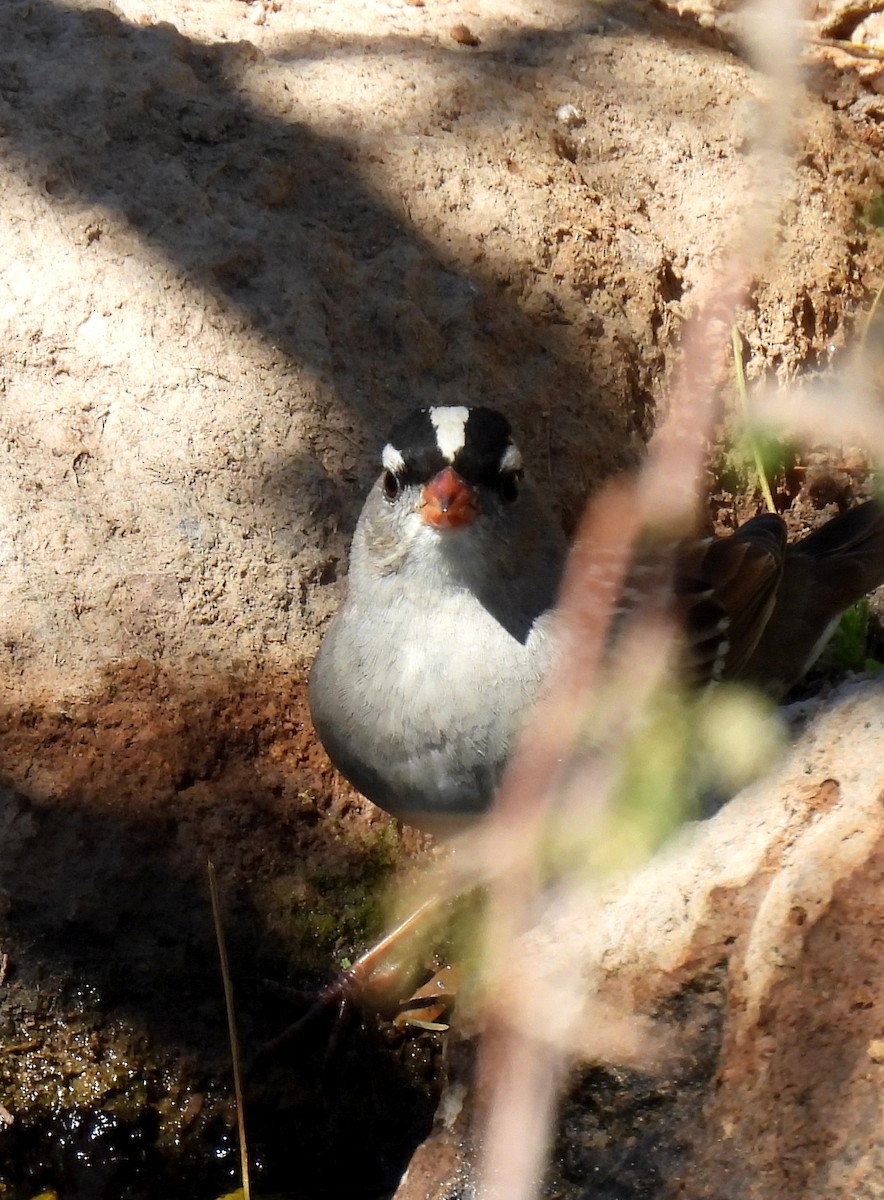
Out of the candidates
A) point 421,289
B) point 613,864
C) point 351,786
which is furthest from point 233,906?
point 421,289

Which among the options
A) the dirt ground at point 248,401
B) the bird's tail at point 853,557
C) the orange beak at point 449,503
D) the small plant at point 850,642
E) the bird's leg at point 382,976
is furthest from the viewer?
the small plant at point 850,642

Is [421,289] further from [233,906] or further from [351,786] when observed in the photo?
[233,906]

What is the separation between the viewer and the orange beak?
11.0ft

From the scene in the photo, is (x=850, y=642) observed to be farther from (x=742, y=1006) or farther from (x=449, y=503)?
(x=742, y=1006)

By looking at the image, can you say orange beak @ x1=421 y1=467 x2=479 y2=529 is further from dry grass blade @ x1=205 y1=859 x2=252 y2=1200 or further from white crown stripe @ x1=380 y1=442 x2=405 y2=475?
dry grass blade @ x1=205 y1=859 x2=252 y2=1200

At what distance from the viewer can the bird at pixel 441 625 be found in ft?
11.4

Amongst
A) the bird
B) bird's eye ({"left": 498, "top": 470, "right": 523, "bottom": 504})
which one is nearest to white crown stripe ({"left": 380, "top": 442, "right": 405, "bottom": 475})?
the bird

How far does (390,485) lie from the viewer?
11.7ft

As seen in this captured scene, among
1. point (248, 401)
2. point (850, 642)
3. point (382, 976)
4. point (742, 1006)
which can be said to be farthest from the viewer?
point (850, 642)

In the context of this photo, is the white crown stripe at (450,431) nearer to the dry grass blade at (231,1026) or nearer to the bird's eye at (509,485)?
the bird's eye at (509,485)

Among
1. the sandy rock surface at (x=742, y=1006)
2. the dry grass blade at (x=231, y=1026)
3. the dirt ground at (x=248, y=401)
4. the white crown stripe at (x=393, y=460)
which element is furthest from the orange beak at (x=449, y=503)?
the dry grass blade at (x=231, y=1026)

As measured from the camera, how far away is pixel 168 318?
4.14 m

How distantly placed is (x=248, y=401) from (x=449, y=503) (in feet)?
3.42

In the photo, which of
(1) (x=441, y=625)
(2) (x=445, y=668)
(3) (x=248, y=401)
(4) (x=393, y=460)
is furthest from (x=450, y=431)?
(3) (x=248, y=401)
